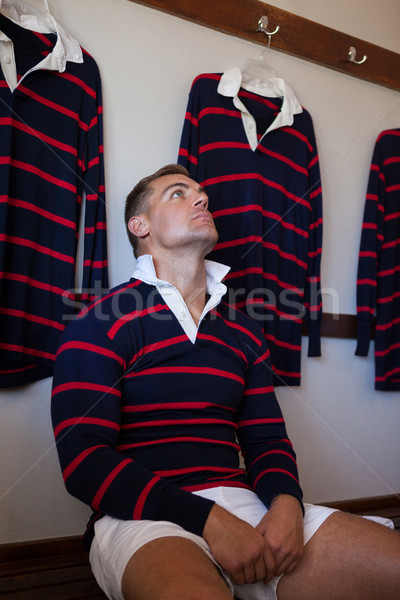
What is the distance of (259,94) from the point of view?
2.04 m

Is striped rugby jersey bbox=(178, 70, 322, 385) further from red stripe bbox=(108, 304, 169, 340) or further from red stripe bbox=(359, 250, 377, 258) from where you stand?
red stripe bbox=(108, 304, 169, 340)

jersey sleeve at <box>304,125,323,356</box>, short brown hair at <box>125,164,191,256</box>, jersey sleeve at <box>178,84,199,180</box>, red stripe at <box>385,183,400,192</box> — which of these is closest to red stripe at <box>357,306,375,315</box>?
jersey sleeve at <box>304,125,323,356</box>

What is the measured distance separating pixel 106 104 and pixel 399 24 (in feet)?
5.67

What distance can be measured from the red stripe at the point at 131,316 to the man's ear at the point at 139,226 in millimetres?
303

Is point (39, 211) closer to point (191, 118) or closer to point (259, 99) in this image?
point (191, 118)

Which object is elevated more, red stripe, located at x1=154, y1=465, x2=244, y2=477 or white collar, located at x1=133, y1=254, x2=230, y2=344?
white collar, located at x1=133, y1=254, x2=230, y2=344

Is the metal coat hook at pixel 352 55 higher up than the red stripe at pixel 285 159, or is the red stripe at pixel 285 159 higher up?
the metal coat hook at pixel 352 55

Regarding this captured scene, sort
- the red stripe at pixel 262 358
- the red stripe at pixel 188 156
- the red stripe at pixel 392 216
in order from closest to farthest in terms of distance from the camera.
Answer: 1. the red stripe at pixel 262 358
2. the red stripe at pixel 188 156
3. the red stripe at pixel 392 216

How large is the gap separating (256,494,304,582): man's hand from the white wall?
851mm

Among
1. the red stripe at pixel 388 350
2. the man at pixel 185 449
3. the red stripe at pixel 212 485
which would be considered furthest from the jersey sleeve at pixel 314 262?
the red stripe at pixel 212 485

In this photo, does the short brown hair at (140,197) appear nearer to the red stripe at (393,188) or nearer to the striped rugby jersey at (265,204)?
the striped rugby jersey at (265,204)

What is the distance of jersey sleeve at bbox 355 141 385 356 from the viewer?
7.24 feet

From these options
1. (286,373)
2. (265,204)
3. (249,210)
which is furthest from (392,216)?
(286,373)

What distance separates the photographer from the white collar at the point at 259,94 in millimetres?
1910
